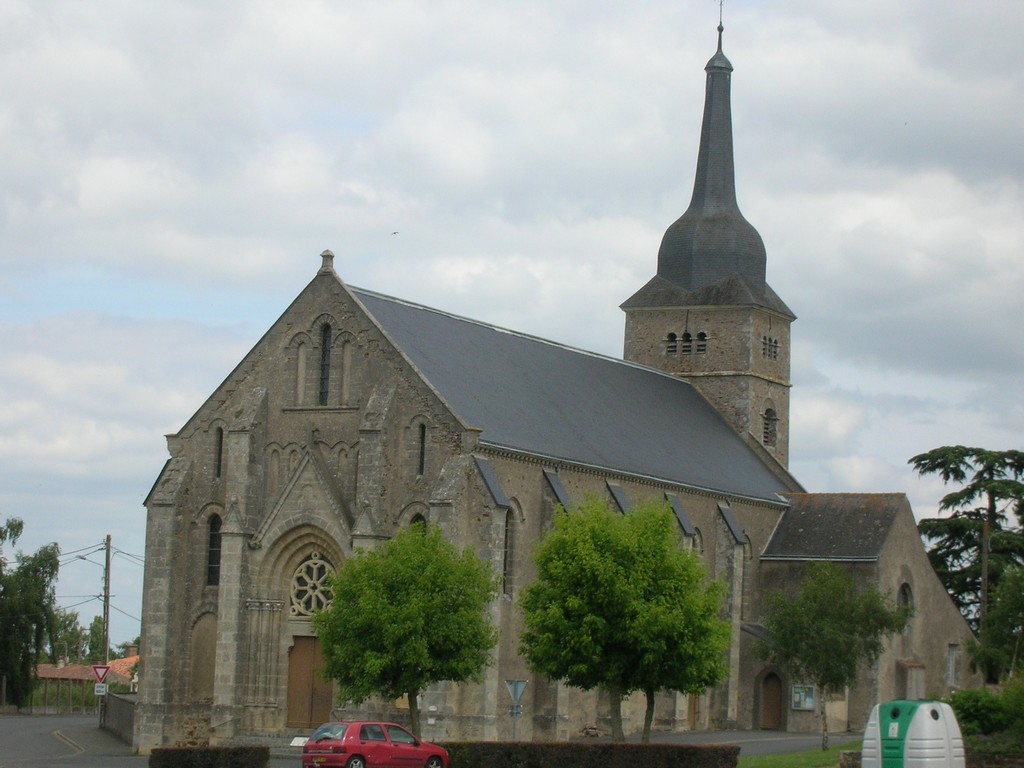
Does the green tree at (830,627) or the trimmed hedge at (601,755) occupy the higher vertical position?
the green tree at (830,627)

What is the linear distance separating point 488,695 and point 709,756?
13.4 metres

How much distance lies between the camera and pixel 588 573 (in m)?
41.8

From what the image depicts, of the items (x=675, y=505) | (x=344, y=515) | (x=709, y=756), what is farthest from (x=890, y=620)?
(x=709, y=756)

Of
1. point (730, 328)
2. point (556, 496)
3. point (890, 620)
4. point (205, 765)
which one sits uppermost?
point (730, 328)

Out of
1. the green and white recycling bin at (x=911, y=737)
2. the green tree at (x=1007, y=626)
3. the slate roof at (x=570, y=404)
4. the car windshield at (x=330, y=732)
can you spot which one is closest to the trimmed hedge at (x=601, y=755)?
the car windshield at (x=330, y=732)

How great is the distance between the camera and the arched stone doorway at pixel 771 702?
58.5 m

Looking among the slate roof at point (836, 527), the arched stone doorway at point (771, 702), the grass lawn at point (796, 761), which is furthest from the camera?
the slate roof at point (836, 527)

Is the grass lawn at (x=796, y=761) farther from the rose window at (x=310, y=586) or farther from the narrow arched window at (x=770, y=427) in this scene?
the narrow arched window at (x=770, y=427)

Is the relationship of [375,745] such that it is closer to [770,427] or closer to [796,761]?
[796,761]

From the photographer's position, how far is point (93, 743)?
50.8 meters

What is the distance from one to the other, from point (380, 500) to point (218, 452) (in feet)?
20.9

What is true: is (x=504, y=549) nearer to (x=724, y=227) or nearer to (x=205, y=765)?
(x=205, y=765)

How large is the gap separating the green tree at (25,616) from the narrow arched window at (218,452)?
23.7 m

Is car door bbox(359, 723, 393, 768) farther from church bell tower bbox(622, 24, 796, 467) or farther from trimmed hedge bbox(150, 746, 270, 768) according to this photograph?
church bell tower bbox(622, 24, 796, 467)
